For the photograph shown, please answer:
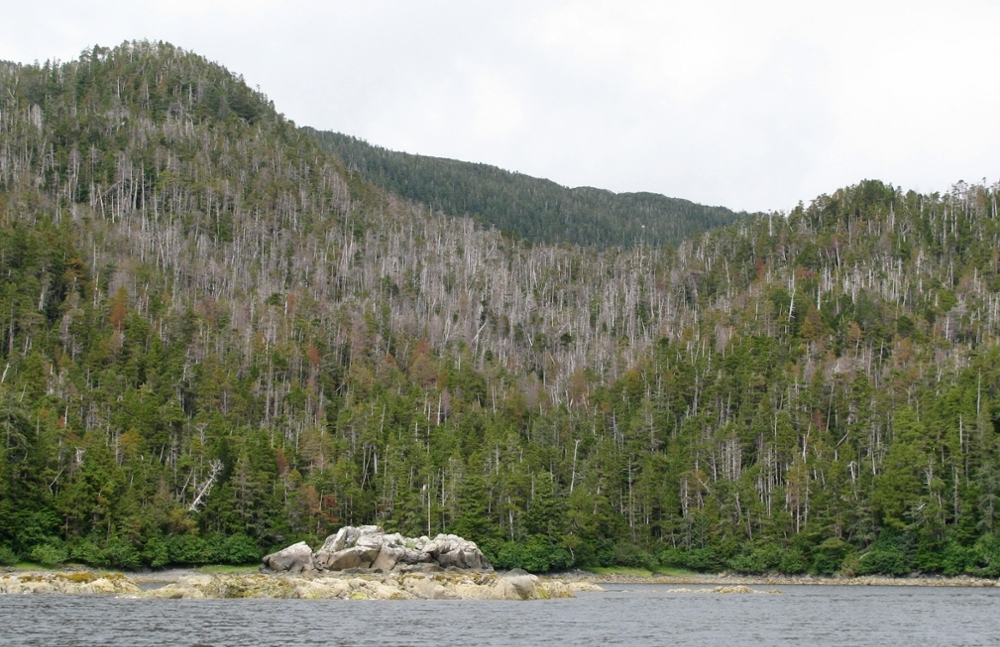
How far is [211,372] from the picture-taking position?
13738cm

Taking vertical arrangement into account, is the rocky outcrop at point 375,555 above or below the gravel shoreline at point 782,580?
above

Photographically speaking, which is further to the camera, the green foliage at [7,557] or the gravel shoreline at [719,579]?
the gravel shoreline at [719,579]

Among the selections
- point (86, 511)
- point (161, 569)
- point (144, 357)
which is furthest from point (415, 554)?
point (144, 357)

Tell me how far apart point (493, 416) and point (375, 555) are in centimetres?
5099

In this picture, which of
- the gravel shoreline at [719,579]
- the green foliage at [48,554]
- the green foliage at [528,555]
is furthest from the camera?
the green foliage at [528,555]

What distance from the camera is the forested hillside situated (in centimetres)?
10569

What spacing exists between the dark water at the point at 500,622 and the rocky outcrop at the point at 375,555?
18.3m

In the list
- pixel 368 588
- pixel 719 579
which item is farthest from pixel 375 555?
pixel 719 579

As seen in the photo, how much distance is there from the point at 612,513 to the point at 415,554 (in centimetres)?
3656

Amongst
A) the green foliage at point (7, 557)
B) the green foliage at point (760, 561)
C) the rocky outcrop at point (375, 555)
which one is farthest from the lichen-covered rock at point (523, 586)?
the green foliage at point (7, 557)

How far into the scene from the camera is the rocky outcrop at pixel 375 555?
90938 mm

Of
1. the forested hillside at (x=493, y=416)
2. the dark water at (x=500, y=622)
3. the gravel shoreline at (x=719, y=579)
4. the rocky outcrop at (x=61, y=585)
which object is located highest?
the forested hillside at (x=493, y=416)

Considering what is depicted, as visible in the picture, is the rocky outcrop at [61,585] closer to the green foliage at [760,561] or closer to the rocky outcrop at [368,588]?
the rocky outcrop at [368,588]

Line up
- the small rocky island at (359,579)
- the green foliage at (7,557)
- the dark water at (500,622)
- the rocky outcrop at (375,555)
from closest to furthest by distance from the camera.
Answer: the dark water at (500,622)
the small rocky island at (359,579)
the green foliage at (7,557)
the rocky outcrop at (375,555)
